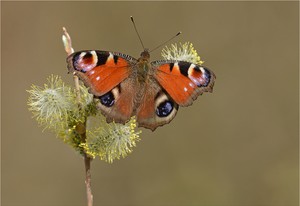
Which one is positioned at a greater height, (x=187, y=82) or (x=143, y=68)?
(x=143, y=68)

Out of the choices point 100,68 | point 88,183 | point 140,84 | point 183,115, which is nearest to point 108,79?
point 100,68

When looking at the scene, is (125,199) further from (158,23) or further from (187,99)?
(187,99)

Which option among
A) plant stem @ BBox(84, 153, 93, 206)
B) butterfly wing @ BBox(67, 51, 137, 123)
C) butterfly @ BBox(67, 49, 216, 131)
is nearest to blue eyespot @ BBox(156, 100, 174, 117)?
butterfly @ BBox(67, 49, 216, 131)

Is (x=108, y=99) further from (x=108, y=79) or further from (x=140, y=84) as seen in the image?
(x=140, y=84)

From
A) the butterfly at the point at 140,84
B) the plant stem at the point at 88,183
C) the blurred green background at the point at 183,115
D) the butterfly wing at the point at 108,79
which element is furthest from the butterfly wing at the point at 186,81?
the blurred green background at the point at 183,115

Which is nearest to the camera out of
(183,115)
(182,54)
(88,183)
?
(88,183)

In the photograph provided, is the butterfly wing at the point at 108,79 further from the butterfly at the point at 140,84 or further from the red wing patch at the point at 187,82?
the red wing patch at the point at 187,82

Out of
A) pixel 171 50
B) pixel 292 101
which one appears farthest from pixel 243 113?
pixel 171 50
